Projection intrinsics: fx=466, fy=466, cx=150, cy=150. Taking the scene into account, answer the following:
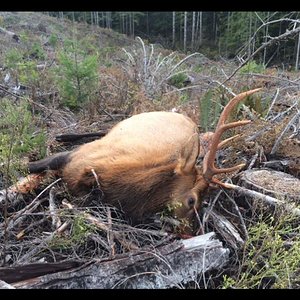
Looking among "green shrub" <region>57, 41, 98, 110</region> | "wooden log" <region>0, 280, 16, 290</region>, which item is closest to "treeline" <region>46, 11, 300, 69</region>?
"green shrub" <region>57, 41, 98, 110</region>

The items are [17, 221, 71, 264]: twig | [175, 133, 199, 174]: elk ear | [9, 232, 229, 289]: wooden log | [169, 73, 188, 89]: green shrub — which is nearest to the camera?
[9, 232, 229, 289]: wooden log

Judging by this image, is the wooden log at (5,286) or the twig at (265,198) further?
the twig at (265,198)

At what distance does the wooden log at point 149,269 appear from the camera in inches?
120

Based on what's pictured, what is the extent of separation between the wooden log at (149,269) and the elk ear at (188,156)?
84 cm

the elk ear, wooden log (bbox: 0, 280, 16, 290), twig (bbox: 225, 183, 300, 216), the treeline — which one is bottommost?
the treeline

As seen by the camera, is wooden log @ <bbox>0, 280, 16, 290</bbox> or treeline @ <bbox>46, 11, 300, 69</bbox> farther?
treeline @ <bbox>46, 11, 300, 69</bbox>

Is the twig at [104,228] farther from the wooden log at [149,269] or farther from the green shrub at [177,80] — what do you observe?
the green shrub at [177,80]

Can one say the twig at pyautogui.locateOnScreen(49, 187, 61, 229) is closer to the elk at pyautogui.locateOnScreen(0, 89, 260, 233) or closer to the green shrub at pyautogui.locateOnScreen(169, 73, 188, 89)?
the elk at pyautogui.locateOnScreen(0, 89, 260, 233)

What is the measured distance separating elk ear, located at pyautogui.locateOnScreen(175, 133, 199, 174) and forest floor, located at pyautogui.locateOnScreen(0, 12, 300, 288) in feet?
1.15

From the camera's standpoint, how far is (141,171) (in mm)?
4090

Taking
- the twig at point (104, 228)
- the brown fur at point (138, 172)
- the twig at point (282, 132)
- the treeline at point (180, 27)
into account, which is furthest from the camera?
the treeline at point (180, 27)

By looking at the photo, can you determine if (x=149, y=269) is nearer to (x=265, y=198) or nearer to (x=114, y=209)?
(x=114, y=209)

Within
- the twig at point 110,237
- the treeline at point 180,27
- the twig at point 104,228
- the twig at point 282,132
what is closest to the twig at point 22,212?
the twig at point 104,228

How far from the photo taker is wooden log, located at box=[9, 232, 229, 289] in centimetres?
304
